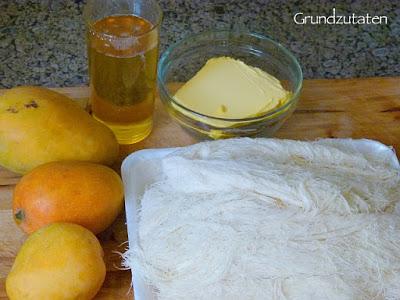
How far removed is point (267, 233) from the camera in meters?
0.60

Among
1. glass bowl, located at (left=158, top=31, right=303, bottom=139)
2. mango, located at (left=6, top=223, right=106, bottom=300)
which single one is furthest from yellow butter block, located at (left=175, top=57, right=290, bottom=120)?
mango, located at (left=6, top=223, right=106, bottom=300)

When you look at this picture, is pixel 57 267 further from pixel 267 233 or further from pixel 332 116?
pixel 332 116

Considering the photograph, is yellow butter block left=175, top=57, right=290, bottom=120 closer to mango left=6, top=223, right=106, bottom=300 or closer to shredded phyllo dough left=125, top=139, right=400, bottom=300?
shredded phyllo dough left=125, top=139, right=400, bottom=300

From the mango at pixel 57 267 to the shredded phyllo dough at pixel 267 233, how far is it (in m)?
0.05

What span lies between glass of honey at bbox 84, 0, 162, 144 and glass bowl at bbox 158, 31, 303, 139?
4 cm

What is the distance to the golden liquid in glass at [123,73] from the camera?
2.38 feet


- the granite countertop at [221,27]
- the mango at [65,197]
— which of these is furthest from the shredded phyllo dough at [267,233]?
the granite countertop at [221,27]

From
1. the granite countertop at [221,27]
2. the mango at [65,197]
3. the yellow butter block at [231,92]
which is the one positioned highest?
the yellow butter block at [231,92]

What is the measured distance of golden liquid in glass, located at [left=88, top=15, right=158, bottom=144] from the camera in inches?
28.6

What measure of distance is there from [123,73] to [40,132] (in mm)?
125

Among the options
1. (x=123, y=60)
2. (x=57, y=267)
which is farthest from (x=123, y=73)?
(x=57, y=267)

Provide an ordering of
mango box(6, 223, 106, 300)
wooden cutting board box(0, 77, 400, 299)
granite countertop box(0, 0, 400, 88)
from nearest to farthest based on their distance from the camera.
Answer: mango box(6, 223, 106, 300) → wooden cutting board box(0, 77, 400, 299) → granite countertop box(0, 0, 400, 88)

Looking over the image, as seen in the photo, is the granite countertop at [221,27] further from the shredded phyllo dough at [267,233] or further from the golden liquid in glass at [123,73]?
the shredded phyllo dough at [267,233]

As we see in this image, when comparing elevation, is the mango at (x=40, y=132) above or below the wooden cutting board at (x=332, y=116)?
above
